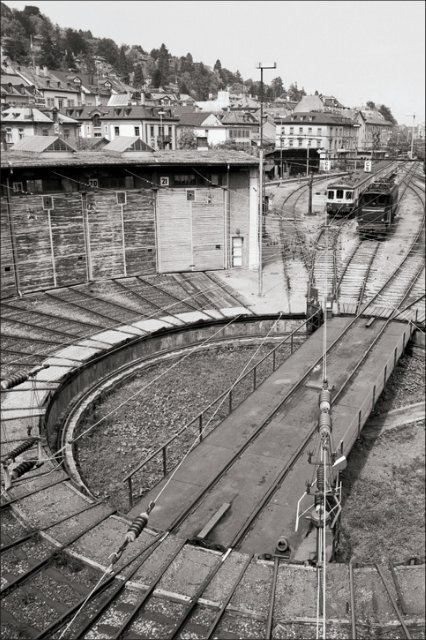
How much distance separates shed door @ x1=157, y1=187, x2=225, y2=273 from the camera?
26.6 metres

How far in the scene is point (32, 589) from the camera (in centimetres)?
883

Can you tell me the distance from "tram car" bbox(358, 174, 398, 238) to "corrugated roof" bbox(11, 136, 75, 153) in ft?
57.2

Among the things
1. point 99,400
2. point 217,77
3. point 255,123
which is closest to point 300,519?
point 99,400

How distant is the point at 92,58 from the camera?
6127 inches

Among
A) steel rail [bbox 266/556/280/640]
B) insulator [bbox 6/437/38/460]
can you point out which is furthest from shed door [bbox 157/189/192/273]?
steel rail [bbox 266/556/280/640]

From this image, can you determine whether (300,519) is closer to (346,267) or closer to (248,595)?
(248,595)

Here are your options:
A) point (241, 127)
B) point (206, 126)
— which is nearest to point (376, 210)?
point (206, 126)

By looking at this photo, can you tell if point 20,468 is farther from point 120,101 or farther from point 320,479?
point 120,101

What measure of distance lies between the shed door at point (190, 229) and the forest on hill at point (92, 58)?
11113cm

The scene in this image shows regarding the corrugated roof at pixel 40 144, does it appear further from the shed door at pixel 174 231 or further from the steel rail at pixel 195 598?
the steel rail at pixel 195 598

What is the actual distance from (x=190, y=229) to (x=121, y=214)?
3.31m

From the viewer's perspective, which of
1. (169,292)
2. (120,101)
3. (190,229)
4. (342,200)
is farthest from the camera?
(120,101)

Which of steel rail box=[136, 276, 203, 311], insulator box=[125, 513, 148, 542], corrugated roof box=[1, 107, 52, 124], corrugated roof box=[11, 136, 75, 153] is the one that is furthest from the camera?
corrugated roof box=[1, 107, 52, 124]

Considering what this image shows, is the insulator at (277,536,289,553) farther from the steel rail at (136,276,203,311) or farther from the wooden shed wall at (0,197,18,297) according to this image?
the wooden shed wall at (0,197,18,297)
